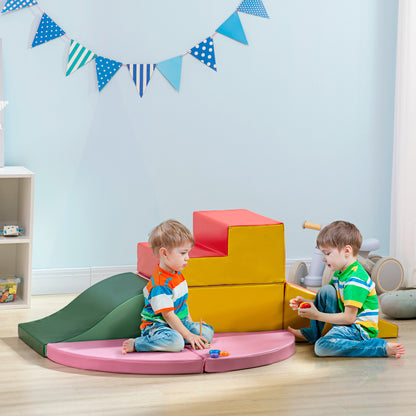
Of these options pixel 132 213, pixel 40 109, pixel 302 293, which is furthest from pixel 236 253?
pixel 40 109

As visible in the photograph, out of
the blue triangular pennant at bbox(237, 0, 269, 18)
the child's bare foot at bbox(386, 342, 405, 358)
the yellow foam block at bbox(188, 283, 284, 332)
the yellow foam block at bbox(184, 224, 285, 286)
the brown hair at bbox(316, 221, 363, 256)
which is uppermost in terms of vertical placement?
the blue triangular pennant at bbox(237, 0, 269, 18)

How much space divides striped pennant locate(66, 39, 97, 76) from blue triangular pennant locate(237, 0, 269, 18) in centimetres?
83

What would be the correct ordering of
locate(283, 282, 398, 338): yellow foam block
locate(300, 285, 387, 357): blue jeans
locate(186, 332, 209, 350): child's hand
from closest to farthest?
locate(186, 332, 209, 350): child's hand, locate(300, 285, 387, 357): blue jeans, locate(283, 282, 398, 338): yellow foam block

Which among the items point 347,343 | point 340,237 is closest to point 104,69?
point 340,237

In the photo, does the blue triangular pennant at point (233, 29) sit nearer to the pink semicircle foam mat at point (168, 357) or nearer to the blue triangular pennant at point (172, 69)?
the blue triangular pennant at point (172, 69)

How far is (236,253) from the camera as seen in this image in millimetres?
2893

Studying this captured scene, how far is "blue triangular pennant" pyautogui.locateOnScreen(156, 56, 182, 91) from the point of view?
3.80 meters

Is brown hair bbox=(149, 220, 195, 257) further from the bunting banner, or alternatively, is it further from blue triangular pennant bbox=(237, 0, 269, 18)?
blue triangular pennant bbox=(237, 0, 269, 18)

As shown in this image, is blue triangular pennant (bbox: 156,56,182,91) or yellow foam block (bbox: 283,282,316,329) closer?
yellow foam block (bbox: 283,282,316,329)

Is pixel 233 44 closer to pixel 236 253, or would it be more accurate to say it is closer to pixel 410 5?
pixel 410 5

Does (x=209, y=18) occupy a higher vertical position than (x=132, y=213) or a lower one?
higher

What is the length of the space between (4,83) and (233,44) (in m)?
1.19

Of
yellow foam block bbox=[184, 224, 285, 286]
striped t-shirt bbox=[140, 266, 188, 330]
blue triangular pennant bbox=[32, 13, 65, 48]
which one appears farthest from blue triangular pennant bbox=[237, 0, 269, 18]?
striped t-shirt bbox=[140, 266, 188, 330]

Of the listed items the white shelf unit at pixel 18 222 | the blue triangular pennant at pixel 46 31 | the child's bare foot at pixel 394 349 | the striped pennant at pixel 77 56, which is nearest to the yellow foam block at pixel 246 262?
the child's bare foot at pixel 394 349
